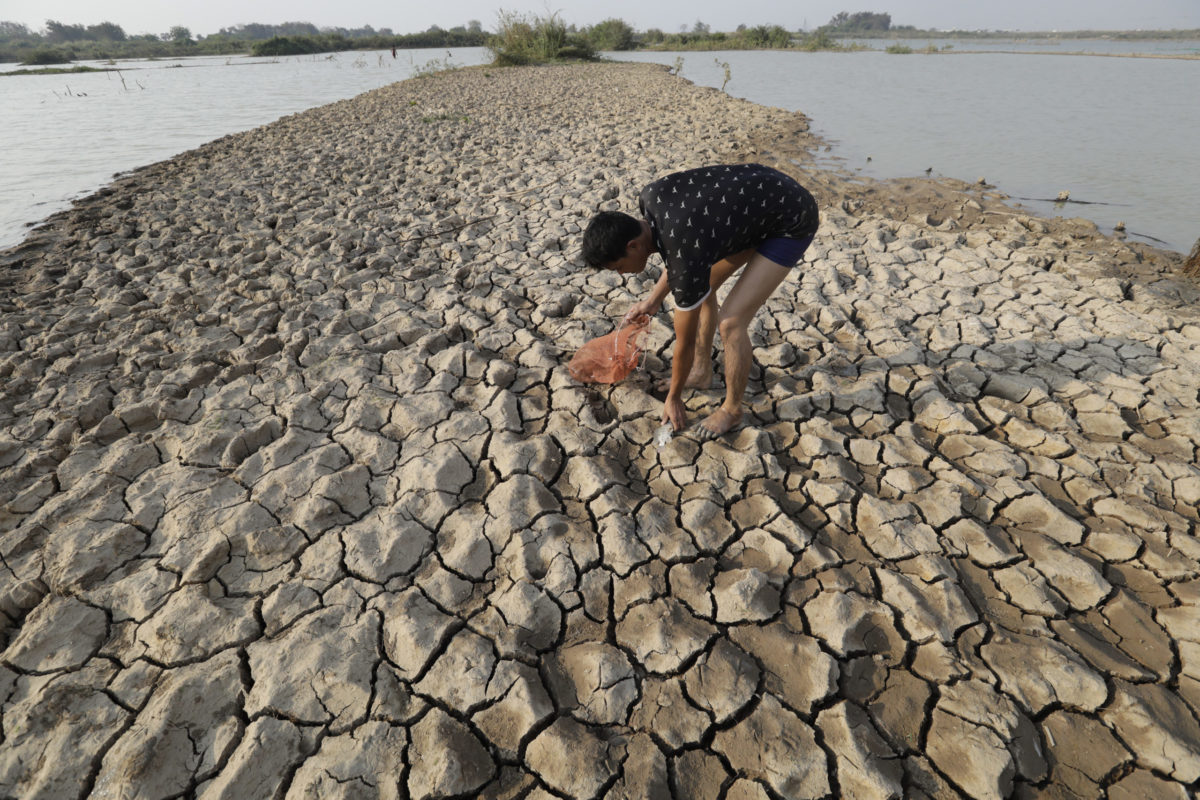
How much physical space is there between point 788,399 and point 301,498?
7.13ft

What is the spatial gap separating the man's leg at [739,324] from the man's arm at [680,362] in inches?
4.9

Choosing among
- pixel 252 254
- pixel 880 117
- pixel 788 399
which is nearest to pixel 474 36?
pixel 880 117

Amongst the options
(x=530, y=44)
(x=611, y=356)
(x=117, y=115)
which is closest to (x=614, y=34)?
(x=530, y=44)

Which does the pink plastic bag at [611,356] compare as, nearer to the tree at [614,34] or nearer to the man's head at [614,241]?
the man's head at [614,241]

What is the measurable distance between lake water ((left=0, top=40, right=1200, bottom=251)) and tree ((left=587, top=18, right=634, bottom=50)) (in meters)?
13.9

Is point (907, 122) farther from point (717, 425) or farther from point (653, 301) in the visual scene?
point (717, 425)

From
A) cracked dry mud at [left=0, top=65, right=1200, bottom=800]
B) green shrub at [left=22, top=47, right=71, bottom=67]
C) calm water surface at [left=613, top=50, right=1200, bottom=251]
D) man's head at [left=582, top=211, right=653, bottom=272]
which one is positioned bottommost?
cracked dry mud at [left=0, top=65, right=1200, bottom=800]

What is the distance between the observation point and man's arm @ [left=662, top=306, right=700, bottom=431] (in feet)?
6.51

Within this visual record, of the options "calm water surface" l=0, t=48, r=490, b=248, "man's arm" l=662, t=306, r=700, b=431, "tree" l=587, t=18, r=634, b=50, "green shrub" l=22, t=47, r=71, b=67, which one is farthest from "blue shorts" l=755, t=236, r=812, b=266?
"green shrub" l=22, t=47, r=71, b=67

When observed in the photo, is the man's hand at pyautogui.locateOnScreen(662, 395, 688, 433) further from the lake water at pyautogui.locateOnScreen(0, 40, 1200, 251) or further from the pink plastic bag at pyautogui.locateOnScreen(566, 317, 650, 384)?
the lake water at pyautogui.locateOnScreen(0, 40, 1200, 251)

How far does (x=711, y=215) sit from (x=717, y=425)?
2.95 ft

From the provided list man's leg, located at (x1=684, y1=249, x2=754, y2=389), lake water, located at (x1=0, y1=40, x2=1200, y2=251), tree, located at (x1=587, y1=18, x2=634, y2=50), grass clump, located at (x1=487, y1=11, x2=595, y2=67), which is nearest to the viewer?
man's leg, located at (x1=684, y1=249, x2=754, y2=389)

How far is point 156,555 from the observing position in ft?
6.40

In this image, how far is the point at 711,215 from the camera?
190 cm
